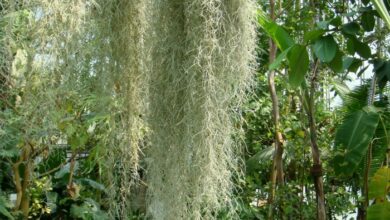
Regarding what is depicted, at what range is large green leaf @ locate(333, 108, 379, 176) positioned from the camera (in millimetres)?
1829

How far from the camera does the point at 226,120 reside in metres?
1.02

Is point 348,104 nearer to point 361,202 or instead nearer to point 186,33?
point 361,202

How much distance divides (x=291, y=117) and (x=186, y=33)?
5.29 ft

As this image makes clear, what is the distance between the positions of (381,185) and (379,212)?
0.34 feet

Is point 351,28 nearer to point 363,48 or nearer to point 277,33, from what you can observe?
point 363,48

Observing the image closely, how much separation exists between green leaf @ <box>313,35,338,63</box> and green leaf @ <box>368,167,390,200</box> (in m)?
0.56

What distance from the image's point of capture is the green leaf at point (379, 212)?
1769 millimetres

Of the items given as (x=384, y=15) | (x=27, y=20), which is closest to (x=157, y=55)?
(x=27, y=20)

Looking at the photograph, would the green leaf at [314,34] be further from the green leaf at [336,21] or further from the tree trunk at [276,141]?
the tree trunk at [276,141]

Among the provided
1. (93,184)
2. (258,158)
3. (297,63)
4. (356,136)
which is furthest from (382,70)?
(93,184)

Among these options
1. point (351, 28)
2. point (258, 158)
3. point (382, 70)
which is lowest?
point (258, 158)

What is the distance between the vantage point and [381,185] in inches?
72.2

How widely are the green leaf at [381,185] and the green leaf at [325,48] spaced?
1.84 ft

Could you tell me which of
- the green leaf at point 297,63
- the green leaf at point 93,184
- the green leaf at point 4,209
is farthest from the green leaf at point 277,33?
the green leaf at point 4,209
